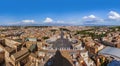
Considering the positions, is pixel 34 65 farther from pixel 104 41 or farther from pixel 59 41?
pixel 104 41

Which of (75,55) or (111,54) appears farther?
(111,54)

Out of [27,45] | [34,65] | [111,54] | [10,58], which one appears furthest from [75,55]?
[27,45]

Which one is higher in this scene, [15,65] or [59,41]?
[59,41]

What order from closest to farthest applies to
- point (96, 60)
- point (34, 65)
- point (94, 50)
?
point (34, 65) → point (96, 60) → point (94, 50)

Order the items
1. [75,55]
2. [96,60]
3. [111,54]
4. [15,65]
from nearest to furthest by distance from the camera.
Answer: [15,65], [75,55], [96,60], [111,54]

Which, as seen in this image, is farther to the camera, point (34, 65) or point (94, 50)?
point (94, 50)

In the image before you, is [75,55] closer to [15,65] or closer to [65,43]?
[65,43]

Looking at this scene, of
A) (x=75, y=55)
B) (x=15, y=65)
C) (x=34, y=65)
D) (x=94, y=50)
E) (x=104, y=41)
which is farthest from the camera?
(x=104, y=41)

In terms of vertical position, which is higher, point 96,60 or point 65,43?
point 65,43

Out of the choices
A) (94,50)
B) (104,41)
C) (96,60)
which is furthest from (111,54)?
(104,41)
